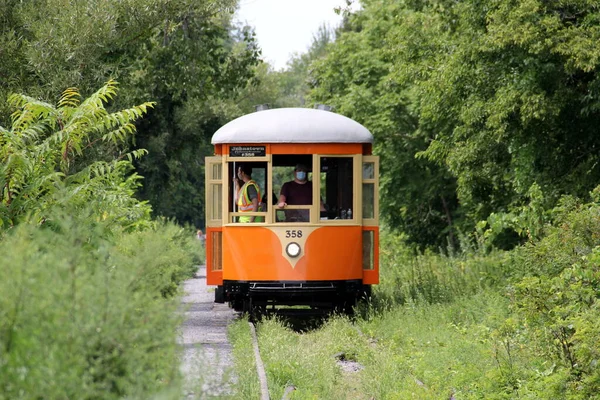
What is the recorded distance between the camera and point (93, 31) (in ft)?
61.8

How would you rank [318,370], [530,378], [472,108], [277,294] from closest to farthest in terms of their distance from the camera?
[530,378] < [318,370] < [277,294] < [472,108]

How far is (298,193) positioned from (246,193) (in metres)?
0.71

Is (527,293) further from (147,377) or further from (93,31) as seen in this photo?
(93,31)

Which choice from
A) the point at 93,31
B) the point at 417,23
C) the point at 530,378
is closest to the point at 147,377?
the point at 530,378

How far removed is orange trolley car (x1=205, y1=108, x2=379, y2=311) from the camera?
1545cm

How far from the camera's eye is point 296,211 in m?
15.6

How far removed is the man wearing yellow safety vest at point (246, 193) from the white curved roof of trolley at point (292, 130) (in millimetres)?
457

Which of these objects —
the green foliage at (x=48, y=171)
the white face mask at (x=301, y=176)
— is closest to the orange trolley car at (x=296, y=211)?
the white face mask at (x=301, y=176)

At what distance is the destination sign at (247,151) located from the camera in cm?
1542

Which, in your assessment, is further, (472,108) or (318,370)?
(472,108)

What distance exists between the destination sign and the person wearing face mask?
531mm

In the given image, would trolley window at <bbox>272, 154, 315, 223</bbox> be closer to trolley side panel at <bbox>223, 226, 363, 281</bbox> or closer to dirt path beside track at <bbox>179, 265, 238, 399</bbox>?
trolley side panel at <bbox>223, 226, 363, 281</bbox>

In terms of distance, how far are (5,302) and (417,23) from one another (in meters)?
18.0

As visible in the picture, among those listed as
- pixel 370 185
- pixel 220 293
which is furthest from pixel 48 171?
pixel 370 185
